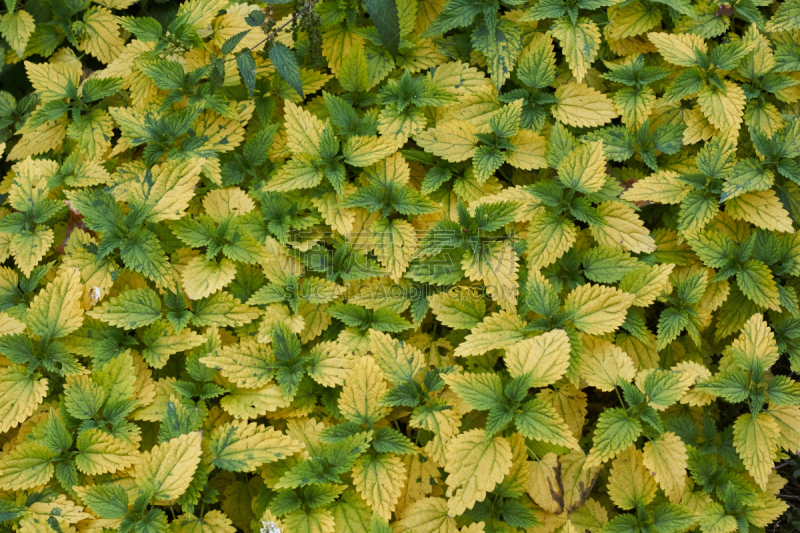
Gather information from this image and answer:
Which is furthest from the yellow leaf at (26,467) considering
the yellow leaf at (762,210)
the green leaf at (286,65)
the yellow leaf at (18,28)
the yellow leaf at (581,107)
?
the yellow leaf at (762,210)

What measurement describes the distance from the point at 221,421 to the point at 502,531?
1.26 metres

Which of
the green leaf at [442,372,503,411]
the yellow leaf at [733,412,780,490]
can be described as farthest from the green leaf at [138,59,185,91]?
the yellow leaf at [733,412,780,490]

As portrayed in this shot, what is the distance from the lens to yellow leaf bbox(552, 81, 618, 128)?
9.86 feet

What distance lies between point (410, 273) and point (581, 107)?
1.23m

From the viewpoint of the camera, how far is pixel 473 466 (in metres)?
2.37

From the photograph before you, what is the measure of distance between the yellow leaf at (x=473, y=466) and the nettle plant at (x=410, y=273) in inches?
0.5

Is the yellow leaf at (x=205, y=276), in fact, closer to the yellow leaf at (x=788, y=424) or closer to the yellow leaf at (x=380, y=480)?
the yellow leaf at (x=380, y=480)

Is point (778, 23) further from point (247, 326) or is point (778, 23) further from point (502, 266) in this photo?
point (247, 326)

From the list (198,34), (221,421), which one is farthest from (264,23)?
(221,421)

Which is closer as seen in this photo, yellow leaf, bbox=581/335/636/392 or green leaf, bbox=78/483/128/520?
→ green leaf, bbox=78/483/128/520

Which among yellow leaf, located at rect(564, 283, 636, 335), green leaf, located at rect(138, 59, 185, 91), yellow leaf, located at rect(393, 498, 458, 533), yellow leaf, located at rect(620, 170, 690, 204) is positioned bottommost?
yellow leaf, located at rect(393, 498, 458, 533)

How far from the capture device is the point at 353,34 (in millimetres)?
3213

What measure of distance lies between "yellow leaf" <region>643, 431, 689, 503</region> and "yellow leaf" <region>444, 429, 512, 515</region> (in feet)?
1.99

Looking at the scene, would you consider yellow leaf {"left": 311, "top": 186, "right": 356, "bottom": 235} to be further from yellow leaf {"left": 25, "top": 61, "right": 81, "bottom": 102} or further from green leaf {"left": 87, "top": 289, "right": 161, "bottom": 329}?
yellow leaf {"left": 25, "top": 61, "right": 81, "bottom": 102}
